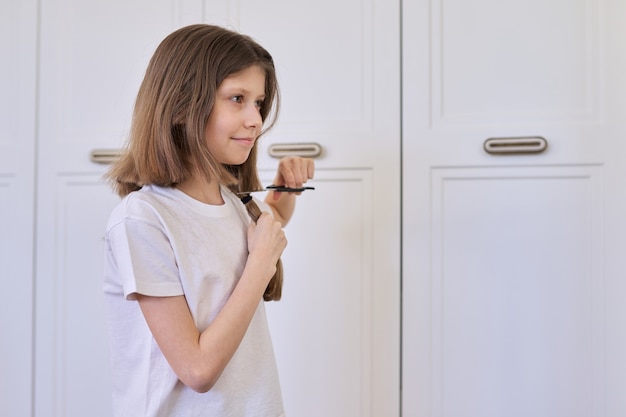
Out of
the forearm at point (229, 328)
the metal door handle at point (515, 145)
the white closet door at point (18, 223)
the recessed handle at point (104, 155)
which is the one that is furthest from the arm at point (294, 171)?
the white closet door at point (18, 223)

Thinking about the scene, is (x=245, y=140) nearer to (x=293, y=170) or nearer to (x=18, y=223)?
(x=293, y=170)

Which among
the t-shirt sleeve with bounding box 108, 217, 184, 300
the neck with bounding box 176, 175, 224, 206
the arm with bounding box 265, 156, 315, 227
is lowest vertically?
the t-shirt sleeve with bounding box 108, 217, 184, 300

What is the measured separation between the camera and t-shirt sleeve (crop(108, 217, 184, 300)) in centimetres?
77

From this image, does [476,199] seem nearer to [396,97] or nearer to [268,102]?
[396,97]

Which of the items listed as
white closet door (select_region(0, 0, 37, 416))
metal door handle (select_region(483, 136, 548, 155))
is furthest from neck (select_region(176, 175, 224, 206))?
white closet door (select_region(0, 0, 37, 416))

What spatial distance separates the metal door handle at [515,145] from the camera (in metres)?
1.26

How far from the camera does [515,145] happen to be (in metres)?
1.27

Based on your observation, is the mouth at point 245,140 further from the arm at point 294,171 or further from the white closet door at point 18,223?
the white closet door at point 18,223

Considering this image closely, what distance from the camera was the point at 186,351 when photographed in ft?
2.52

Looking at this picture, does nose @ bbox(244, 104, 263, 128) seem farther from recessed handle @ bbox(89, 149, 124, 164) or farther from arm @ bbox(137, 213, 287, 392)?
recessed handle @ bbox(89, 149, 124, 164)

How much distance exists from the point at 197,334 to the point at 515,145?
2.57 feet

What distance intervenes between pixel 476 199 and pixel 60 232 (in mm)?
958

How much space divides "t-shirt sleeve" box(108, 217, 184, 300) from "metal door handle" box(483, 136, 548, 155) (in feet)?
2.44

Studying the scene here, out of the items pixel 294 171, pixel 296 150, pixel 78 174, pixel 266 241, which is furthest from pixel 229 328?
pixel 78 174
